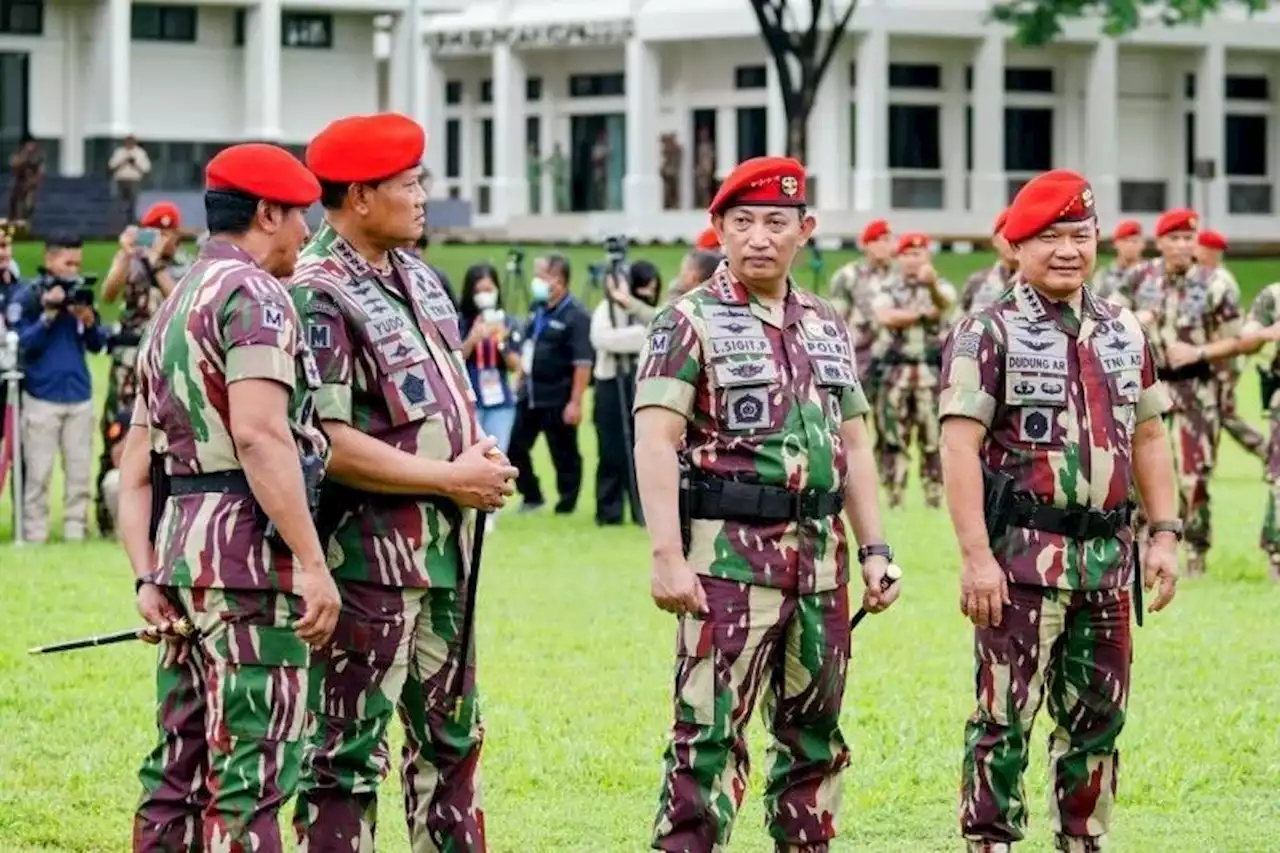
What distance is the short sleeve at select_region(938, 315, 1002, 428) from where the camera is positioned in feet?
27.7

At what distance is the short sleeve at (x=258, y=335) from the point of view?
7176 millimetres

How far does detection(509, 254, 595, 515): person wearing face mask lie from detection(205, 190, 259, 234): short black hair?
45.8 feet

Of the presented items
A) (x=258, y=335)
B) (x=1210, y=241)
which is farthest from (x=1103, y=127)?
(x=258, y=335)

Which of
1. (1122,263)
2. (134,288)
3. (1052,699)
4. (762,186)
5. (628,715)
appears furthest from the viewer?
(1122,263)

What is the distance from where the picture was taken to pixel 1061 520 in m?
8.45

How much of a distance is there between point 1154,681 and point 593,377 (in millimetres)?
9158

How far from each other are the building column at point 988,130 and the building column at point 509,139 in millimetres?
10772

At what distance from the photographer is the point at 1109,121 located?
219 ft

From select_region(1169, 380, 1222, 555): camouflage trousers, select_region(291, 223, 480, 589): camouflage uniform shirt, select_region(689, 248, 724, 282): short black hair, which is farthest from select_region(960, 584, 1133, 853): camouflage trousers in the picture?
select_region(689, 248, 724, 282): short black hair

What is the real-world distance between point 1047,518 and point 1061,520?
4cm

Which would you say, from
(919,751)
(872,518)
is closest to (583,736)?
(919,751)

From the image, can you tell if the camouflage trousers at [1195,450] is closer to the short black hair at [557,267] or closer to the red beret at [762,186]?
the short black hair at [557,267]

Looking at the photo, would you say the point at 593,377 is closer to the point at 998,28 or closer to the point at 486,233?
the point at 486,233

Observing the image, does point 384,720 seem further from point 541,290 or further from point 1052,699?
point 541,290
